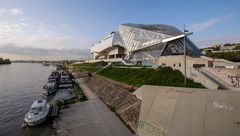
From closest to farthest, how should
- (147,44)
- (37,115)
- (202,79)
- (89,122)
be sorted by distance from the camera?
1. (89,122)
2. (37,115)
3. (202,79)
4. (147,44)

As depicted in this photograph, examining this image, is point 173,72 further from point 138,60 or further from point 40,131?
point 138,60

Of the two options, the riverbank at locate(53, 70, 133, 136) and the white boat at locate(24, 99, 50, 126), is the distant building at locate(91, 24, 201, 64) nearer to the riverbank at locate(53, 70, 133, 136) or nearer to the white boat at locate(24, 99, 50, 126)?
the riverbank at locate(53, 70, 133, 136)

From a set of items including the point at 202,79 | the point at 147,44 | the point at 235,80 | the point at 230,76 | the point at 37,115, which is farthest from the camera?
the point at 147,44

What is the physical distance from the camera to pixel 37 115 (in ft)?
72.1

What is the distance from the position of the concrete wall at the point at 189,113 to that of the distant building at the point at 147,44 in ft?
113

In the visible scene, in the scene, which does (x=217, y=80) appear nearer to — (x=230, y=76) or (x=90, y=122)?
(x=230, y=76)

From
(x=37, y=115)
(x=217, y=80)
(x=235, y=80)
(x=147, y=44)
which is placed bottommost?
(x=37, y=115)

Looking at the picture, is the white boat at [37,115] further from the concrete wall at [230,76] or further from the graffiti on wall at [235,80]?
the graffiti on wall at [235,80]

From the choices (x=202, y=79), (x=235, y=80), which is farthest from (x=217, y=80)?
(x=235, y=80)

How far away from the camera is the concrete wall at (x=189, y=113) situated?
44.7ft

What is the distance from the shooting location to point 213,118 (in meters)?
14.1

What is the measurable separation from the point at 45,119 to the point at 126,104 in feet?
31.6

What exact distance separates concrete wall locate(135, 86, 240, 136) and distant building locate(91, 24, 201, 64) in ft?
113

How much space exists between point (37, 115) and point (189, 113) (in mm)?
16500
